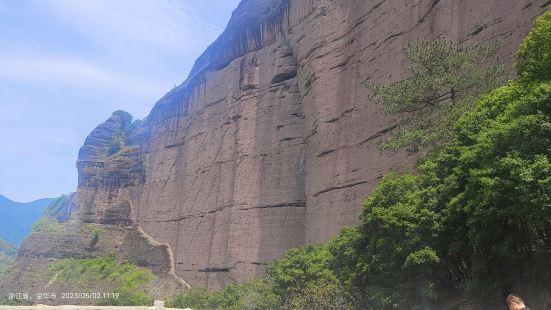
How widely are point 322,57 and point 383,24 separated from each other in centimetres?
511

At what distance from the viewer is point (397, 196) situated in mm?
14633

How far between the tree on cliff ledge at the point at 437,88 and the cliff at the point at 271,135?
260 centimetres

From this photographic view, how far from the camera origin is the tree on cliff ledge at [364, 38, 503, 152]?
16.0 m

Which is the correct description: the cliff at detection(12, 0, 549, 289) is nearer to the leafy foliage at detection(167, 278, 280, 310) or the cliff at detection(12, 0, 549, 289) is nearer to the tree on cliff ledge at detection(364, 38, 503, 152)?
the tree on cliff ledge at detection(364, 38, 503, 152)

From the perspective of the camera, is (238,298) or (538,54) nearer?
(538,54)

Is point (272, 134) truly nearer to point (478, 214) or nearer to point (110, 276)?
point (110, 276)

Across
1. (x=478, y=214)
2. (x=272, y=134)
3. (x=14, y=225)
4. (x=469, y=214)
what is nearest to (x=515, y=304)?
(x=478, y=214)

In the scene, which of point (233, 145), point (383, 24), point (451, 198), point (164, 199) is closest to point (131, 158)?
point (164, 199)

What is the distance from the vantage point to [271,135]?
116 ft

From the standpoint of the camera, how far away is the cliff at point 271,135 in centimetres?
2427

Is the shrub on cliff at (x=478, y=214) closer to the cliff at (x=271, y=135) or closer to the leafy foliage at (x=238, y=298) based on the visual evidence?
the leafy foliage at (x=238, y=298)

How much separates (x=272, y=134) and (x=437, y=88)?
19278mm

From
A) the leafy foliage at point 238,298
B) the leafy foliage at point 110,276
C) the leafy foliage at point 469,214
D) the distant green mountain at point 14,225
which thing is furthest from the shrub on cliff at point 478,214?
the distant green mountain at point 14,225

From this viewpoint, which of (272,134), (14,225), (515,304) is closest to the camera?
(515,304)
